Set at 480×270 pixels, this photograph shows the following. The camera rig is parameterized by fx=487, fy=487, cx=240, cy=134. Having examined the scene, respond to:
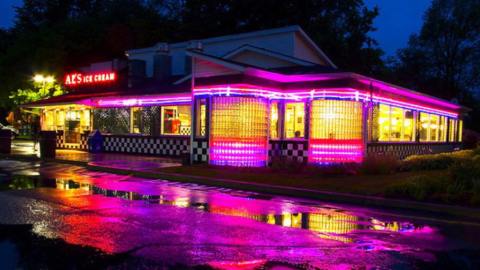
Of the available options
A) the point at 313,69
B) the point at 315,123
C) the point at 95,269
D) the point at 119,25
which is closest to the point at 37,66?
the point at 119,25

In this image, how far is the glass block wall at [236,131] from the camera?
17.4 metres

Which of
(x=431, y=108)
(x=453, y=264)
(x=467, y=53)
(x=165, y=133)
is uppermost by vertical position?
(x=467, y=53)

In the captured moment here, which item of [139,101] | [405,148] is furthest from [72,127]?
[405,148]

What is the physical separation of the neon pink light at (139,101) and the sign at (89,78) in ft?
11.6

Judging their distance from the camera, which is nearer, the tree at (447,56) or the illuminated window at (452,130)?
the illuminated window at (452,130)

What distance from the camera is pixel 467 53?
51500mm

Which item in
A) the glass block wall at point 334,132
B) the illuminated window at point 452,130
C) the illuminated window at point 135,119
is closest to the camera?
the glass block wall at point 334,132

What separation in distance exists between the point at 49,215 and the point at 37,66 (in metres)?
32.4

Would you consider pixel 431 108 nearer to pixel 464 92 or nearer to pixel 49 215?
pixel 49 215

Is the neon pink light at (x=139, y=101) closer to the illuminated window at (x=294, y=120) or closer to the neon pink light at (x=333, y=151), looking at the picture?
the illuminated window at (x=294, y=120)

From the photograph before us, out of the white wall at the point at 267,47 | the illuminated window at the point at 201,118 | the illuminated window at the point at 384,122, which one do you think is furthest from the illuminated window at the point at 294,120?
the white wall at the point at 267,47

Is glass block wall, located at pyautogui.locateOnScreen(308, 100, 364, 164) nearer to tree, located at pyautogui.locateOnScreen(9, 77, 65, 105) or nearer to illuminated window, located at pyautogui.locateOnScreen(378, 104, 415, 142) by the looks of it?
illuminated window, located at pyautogui.locateOnScreen(378, 104, 415, 142)

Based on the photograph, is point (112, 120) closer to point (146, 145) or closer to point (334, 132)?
point (146, 145)

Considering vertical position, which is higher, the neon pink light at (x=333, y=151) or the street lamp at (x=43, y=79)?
the street lamp at (x=43, y=79)
